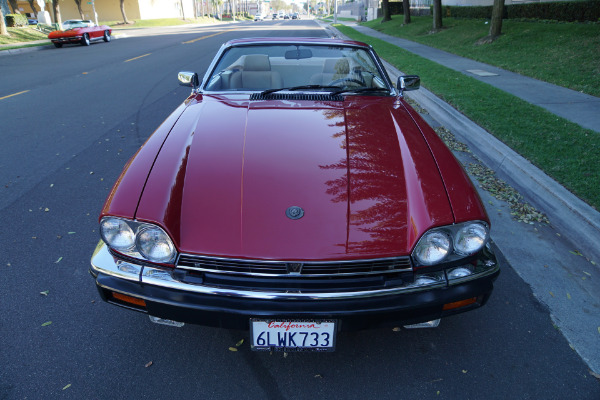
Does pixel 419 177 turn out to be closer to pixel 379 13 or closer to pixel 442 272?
pixel 442 272

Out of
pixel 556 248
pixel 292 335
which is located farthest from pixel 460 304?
pixel 556 248

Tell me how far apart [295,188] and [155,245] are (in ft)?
2.32

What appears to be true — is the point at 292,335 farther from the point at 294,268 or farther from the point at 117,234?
the point at 117,234

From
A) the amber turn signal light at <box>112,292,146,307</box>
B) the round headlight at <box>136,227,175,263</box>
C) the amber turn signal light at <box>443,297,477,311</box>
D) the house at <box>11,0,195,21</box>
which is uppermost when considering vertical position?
the house at <box>11,0,195,21</box>

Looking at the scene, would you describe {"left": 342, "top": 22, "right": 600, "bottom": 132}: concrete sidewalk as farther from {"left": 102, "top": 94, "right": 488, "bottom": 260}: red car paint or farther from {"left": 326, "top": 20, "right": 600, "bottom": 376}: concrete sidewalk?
{"left": 102, "top": 94, "right": 488, "bottom": 260}: red car paint

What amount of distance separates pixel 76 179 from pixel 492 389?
165 inches

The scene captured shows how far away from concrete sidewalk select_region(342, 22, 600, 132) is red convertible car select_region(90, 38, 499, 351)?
4717 millimetres

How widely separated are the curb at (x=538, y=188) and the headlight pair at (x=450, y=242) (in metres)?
1.69

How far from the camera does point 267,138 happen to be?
2.45 m

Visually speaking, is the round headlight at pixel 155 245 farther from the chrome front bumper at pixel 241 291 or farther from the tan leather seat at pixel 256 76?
the tan leather seat at pixel 256 76

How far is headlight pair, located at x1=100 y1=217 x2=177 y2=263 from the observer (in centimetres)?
187

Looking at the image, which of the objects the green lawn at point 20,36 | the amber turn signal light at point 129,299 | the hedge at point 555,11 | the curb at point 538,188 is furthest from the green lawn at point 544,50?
the green lawn at point 20,36

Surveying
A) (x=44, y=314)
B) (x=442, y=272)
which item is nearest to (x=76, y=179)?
(x=44, y=314)

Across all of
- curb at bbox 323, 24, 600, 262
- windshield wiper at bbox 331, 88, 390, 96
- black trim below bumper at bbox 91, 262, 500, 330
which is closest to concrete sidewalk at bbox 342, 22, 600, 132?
curb at bbox 323, 24, 600, 262
